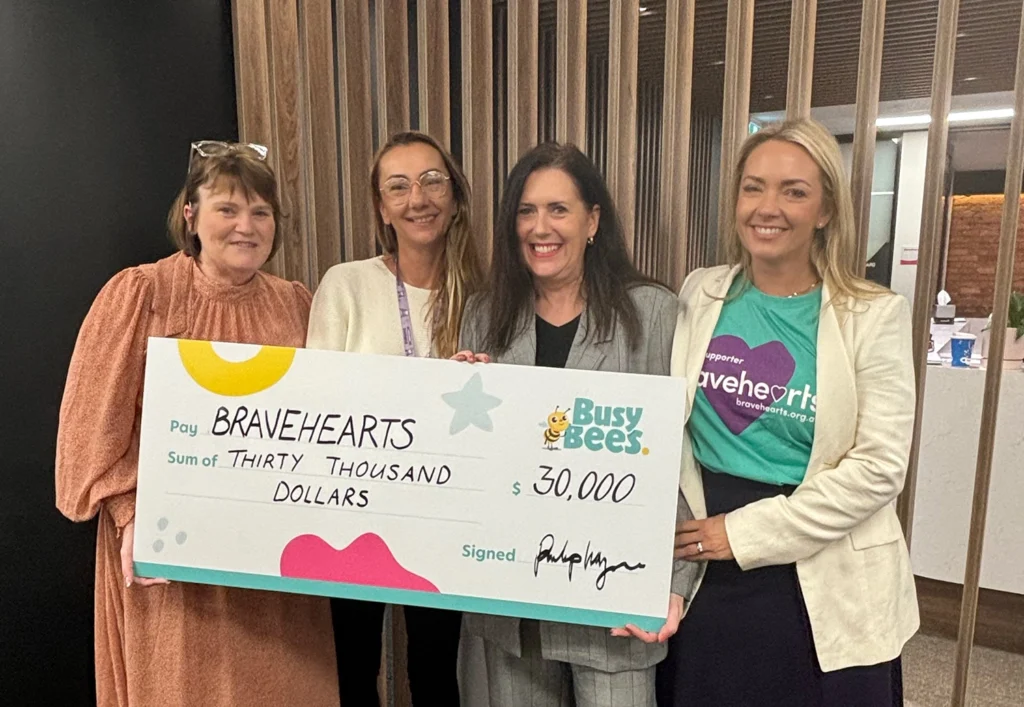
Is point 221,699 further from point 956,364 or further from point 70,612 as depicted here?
point 956,364

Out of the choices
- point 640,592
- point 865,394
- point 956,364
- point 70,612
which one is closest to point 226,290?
point 640,592

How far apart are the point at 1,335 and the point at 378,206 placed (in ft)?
3.44

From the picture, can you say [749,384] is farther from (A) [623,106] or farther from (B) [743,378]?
(A) [623,106]

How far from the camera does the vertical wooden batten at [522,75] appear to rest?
6.20 ft

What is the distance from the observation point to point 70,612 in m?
2.04

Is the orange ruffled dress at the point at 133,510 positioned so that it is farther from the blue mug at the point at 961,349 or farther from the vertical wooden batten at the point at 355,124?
the blue mug at the point at 961,349

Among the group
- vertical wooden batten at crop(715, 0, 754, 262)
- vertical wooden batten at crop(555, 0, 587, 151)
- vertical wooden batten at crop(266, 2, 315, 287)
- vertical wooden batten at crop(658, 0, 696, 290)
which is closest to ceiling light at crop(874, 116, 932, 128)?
vertical wooden batten at crop(715, 0, 754, 262)

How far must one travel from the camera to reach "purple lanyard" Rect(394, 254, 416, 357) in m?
1.64

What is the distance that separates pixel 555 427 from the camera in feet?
4.18

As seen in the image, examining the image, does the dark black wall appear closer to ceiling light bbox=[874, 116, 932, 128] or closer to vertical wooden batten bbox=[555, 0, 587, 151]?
vertical wooden batten bbox=[555, 0, 587, 151]

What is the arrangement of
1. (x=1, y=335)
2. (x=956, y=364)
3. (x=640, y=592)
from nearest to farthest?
1. (x=640, y=592)
2. (x=1, y=335)
3. (x=956, y=364)
